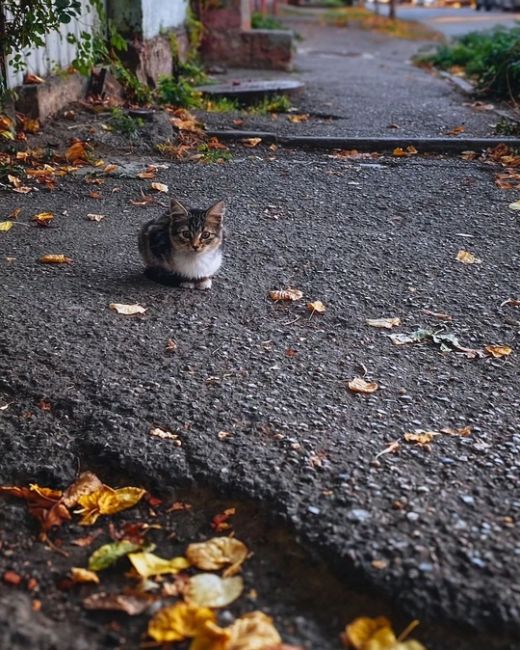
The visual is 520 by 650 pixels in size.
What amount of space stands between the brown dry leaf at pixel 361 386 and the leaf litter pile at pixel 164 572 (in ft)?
3.06

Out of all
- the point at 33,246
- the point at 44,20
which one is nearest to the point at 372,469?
the point at 33,246

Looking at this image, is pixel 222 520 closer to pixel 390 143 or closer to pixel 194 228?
pixel 194 228

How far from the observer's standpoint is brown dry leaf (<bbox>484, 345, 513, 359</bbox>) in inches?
153

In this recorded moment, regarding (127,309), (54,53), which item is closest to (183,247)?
(127,309)

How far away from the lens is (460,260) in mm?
4988

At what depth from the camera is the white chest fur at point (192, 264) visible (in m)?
4.43

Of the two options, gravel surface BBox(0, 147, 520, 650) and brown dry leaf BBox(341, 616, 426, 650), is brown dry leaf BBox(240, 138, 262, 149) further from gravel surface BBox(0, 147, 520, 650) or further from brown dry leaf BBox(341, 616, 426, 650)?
brown dry leaf BBox(341, 616, 426, 650)

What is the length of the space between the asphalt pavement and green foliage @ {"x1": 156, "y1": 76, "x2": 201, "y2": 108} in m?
2.72

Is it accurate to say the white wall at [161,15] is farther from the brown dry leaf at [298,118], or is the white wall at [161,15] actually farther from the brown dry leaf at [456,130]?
the brown dry leaf at [456,130]

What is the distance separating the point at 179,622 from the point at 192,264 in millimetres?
2444

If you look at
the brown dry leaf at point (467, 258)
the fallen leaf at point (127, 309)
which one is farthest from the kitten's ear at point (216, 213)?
the brown dry leaf at point (467, 258)

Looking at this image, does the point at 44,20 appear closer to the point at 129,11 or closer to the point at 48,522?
the point at 129,11

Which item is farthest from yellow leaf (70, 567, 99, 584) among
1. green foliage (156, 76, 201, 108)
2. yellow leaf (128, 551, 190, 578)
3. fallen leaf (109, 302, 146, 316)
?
green foliage (156, 76, 201, 108)

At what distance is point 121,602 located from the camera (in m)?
2.37
